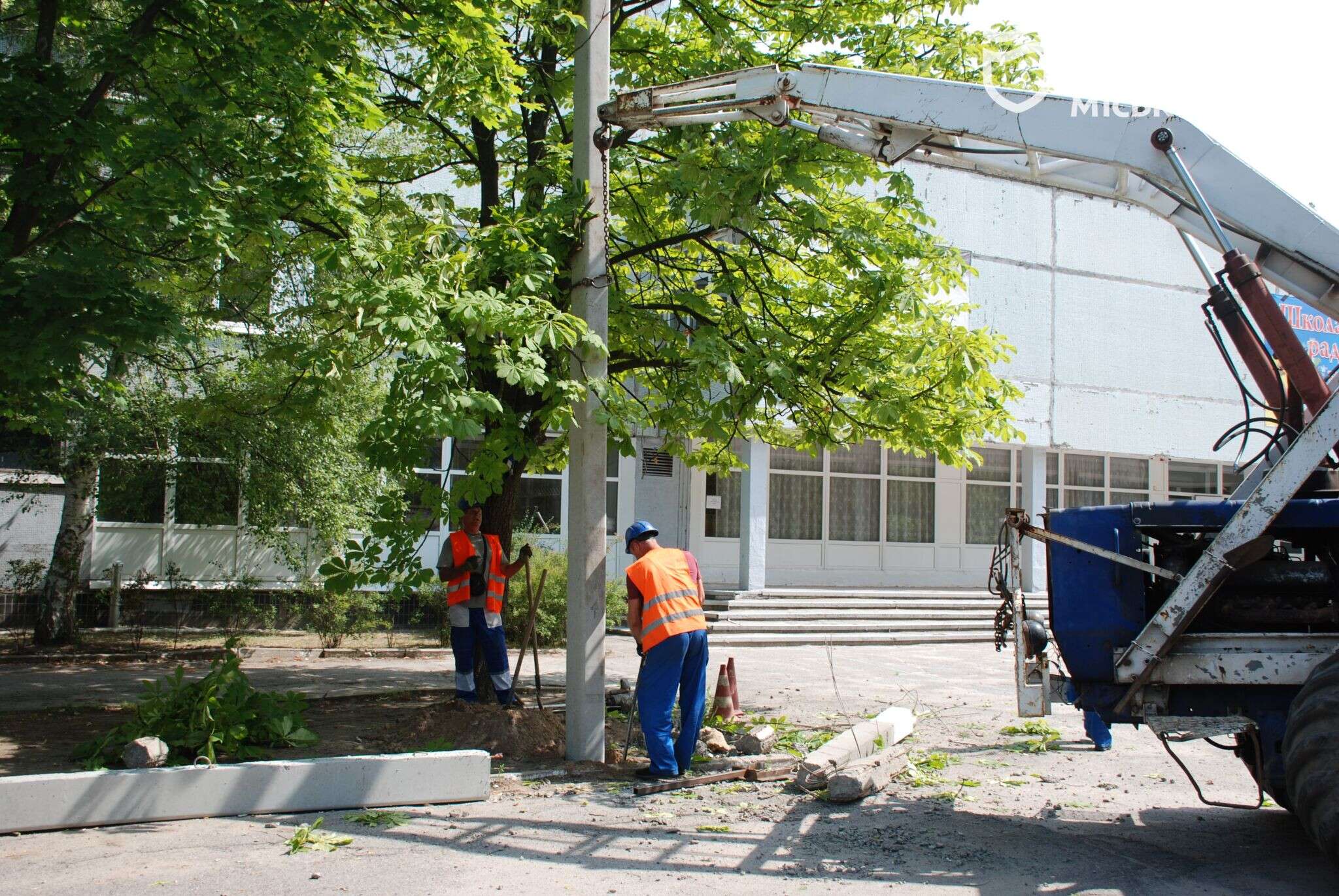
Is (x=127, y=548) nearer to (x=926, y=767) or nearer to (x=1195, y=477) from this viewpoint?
(x=926, y=767)

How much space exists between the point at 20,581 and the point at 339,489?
475cm

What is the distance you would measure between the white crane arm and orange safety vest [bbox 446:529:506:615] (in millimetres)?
3777

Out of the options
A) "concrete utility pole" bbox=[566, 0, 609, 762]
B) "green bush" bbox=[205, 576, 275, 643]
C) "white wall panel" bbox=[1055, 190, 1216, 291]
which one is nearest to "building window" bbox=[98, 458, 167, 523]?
"green bush" bbox=[205, 576, 275, 643]

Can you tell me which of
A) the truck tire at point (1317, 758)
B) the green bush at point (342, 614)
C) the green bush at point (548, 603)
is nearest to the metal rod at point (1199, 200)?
the truck tire at point (1317, 758)

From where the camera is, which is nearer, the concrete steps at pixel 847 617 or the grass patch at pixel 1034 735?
the grass patch at pixel 1034 735

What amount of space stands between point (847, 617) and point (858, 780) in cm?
1161

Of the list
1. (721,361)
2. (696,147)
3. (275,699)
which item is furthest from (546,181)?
(275,699)

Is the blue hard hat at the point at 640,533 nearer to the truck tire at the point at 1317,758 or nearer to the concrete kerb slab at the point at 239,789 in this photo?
the concrete kerb slab at the point at 239,789

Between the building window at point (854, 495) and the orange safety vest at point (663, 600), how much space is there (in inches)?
544

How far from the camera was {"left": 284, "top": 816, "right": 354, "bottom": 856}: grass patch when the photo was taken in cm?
539

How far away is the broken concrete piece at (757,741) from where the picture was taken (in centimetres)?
789

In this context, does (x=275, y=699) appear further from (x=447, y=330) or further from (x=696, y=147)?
(x=696, y=147)

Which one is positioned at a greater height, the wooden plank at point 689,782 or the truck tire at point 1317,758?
the truck tire at point 1317,758

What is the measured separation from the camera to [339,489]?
46.0 ft
